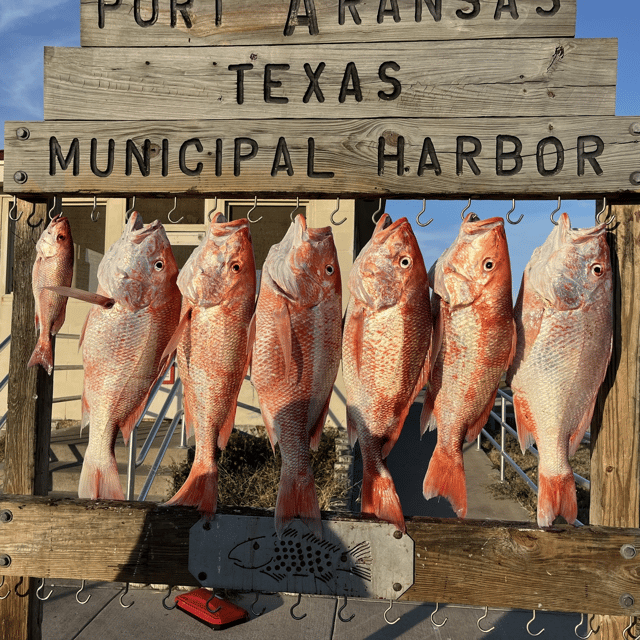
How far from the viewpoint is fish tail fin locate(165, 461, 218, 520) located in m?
1.86

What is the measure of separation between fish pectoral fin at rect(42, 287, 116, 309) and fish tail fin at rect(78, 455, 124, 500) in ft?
1.80

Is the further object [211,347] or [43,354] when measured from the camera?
[43,354]

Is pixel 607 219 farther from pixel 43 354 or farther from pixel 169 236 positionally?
pixel 169 236

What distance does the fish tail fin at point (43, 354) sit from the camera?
Result: 2.16 m

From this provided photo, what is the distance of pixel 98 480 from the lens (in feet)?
6.44

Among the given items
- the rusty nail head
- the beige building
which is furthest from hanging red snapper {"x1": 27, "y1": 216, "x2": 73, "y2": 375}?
the beige building

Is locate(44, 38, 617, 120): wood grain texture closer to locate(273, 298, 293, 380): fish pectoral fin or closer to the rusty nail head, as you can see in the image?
locate(273, 298, 293, 380): fish pectoral fin

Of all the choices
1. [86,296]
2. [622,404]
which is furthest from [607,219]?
[86,296]

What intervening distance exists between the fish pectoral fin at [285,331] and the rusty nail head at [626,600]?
4.47ft

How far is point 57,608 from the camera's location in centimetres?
427

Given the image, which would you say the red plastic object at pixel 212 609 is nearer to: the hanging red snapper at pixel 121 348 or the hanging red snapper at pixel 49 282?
the hanging red snapper at pixel 121 348

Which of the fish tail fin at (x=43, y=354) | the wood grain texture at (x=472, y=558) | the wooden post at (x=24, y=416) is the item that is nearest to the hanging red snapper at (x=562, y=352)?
the wood grain texture at (x=472, y=558)

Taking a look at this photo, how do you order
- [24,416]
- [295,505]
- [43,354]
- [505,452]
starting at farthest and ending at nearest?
[505,452], [24,416], [43,354], [295,505]

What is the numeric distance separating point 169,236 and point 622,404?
6470mm
